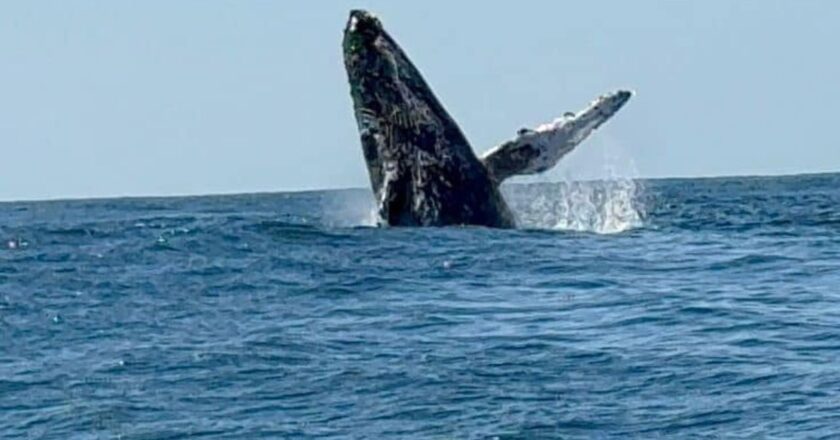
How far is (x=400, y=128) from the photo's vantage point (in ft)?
57.8

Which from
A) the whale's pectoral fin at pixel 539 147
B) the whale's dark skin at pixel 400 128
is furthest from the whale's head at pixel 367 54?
the whale's pectoral fin at pixel 539 147

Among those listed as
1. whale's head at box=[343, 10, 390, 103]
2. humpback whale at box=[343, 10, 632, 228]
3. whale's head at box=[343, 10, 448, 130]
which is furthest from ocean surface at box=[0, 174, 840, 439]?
whale's head at box=[343, 10, 390, 103]

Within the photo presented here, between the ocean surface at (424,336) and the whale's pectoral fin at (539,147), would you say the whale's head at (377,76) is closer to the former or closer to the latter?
the whale's pectoral fin at (539,147)


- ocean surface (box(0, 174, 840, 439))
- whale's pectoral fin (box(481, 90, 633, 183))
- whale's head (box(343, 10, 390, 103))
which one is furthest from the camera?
whale's pectoral fin (box(481, 90, 633, 183))

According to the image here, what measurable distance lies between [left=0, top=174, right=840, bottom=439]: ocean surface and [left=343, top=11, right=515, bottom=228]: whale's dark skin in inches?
19.6

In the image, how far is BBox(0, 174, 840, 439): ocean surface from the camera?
9.32 meters

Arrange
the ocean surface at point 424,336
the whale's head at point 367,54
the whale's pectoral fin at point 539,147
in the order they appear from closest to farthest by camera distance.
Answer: the ocean surface at point 424,336, the whale's head at point 367,54, the whale's pectoral fin at point 539,147

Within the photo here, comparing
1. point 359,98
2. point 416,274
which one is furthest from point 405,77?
point 416,274

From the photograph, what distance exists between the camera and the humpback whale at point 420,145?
17.5 meters

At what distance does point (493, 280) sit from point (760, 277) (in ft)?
6.74

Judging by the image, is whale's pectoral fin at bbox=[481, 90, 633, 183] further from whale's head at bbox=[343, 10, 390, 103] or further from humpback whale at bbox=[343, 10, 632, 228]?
whale's head at bbox=[343, 10, 390, 103]

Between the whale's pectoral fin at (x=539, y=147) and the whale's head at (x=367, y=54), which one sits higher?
the whale's head at (x=367, y=54)

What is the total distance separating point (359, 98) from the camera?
695 inches

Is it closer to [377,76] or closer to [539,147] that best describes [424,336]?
[377,76]
